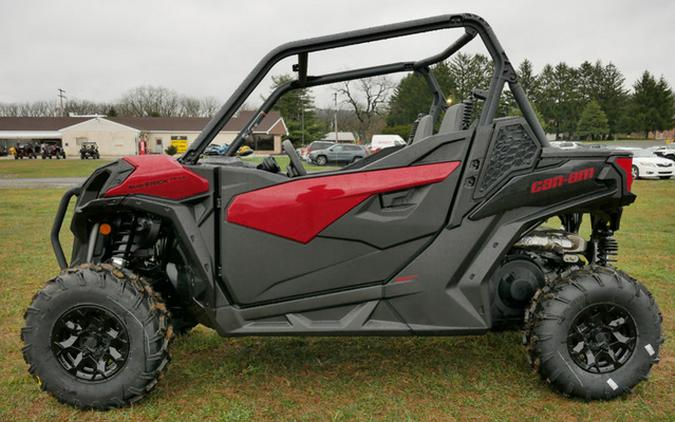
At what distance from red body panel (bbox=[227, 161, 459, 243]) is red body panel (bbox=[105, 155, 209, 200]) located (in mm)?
237

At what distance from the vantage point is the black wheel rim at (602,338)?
3.17m

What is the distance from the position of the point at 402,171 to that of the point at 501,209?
2.00ft

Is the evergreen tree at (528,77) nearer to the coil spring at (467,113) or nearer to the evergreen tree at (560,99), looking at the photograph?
the evergreen tree at (560,99)

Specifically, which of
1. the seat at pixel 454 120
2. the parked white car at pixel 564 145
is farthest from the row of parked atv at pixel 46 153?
the seat at pixel 454 120

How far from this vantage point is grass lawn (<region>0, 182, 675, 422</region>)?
120 inches

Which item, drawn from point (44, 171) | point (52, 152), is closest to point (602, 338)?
point (44, 171)

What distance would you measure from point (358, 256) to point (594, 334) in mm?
1454

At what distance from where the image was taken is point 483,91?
330cm

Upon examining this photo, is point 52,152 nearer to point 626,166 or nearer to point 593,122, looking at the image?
point 626,166

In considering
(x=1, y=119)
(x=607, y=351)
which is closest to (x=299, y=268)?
(x=607, y=351)

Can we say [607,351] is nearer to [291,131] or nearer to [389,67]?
[389,67]

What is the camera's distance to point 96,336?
10.2 feet

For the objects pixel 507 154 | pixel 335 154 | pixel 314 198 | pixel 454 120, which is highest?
pixel 454 120

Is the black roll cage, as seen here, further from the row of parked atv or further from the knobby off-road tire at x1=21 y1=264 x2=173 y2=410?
the row of parked atv
